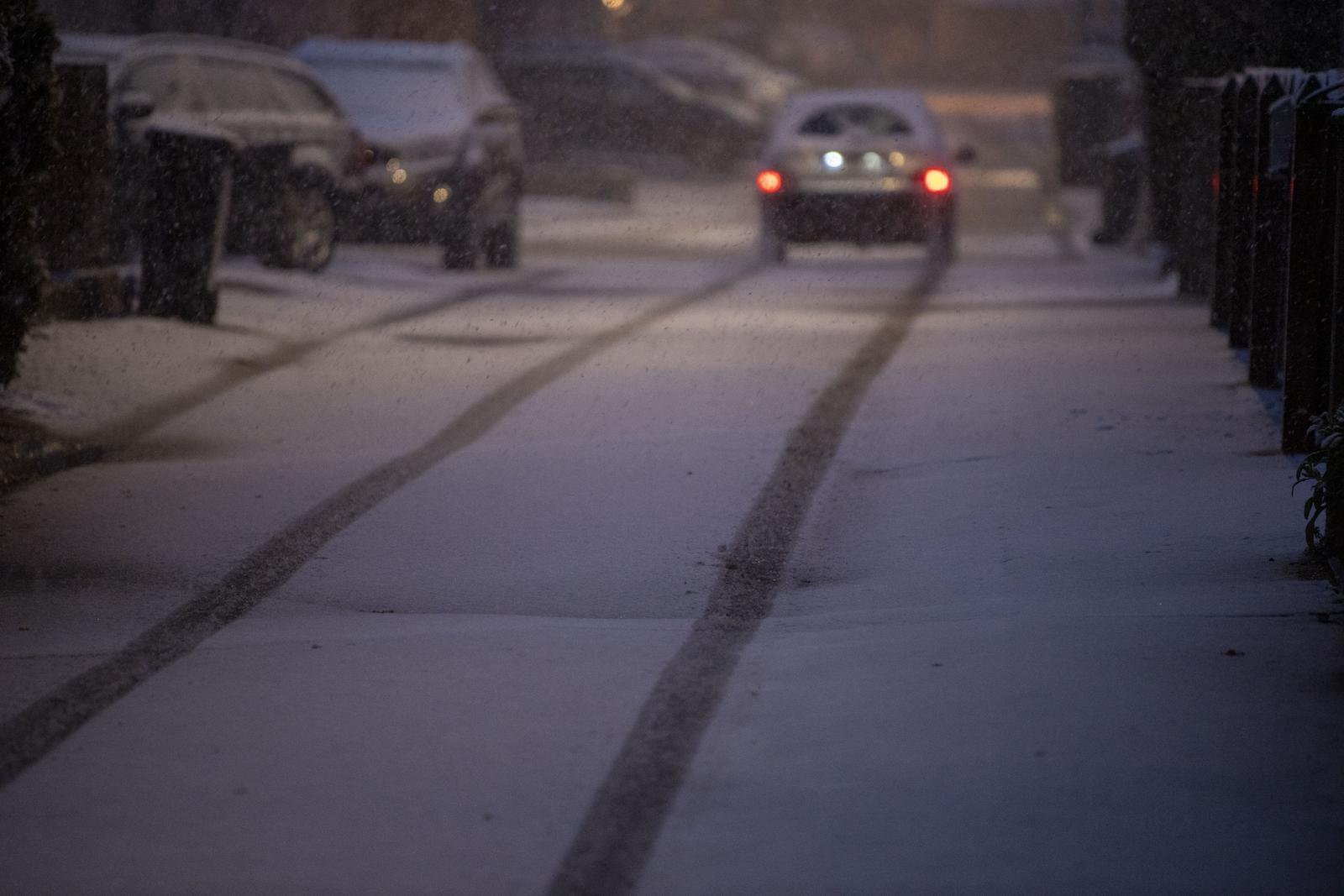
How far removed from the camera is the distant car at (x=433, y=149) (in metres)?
17.6

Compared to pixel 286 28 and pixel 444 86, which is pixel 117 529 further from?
pixel 286 28

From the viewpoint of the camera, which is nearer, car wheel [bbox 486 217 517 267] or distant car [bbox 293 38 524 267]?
distant car [bbox 293 38 524 267]

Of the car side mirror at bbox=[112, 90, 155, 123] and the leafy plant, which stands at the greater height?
the car side mirror at bbox=[112, 90, 155, 123]

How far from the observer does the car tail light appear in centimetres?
1859

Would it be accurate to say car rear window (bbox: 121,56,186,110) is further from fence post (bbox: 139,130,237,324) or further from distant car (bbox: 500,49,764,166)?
distant car (bbox: 500,49,764,166)

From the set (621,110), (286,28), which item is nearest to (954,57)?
(621,110)

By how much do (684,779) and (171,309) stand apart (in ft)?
29.5

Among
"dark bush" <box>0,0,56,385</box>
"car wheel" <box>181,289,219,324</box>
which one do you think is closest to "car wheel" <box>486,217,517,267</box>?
"car wheel" <box>181,289,219,324</box>

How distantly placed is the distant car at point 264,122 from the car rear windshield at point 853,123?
452 centimetres

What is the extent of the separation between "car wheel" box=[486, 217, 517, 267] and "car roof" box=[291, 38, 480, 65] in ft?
6.19

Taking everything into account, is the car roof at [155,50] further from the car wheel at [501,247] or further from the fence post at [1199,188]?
the fence post at [1199,188]

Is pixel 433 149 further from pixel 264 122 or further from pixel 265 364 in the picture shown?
pixel 265 364

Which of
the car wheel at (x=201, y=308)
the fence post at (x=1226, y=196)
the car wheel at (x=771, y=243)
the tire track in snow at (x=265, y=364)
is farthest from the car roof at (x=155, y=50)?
the fence post at (x=1226, y=196)

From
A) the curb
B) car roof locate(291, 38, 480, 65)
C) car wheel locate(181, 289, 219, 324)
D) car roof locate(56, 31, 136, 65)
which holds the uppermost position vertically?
car roof locate(291, 38, 480, 65)
